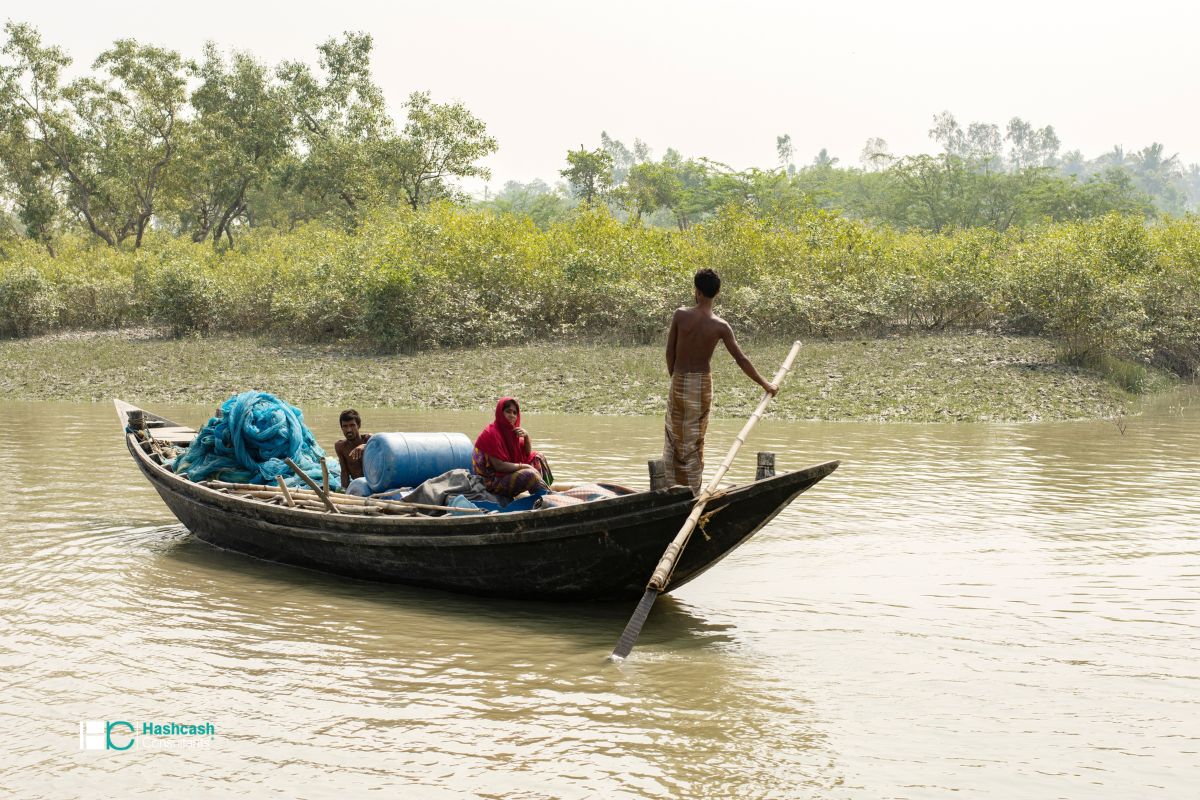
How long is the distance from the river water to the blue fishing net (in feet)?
2.22

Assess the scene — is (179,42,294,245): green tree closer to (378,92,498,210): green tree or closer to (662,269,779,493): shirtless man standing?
(378,92,498,210): green tree

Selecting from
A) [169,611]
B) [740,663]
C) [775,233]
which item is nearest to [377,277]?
[775,233]

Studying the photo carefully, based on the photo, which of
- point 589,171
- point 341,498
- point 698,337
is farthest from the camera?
point 589,171

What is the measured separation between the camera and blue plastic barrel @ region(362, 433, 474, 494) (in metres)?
8.29

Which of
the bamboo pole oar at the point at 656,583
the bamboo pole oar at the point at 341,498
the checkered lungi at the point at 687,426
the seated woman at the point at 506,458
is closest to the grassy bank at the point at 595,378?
the bamboo pole oar at the point at 341,498

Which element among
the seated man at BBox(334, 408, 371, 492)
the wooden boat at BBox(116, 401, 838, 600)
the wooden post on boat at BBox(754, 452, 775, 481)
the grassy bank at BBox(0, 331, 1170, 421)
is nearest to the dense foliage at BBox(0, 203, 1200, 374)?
the grassy bank at BBox(0, 331, 1170, 421)

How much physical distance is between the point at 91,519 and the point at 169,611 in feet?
11.1

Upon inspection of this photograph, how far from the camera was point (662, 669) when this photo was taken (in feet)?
19.6

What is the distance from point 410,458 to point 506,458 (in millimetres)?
1121

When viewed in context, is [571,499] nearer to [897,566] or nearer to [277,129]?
[897,566]

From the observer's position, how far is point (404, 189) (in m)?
37.7

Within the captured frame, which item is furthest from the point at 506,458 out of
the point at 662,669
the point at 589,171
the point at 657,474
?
the point at 589,171

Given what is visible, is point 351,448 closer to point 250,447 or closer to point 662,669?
point 250,447
